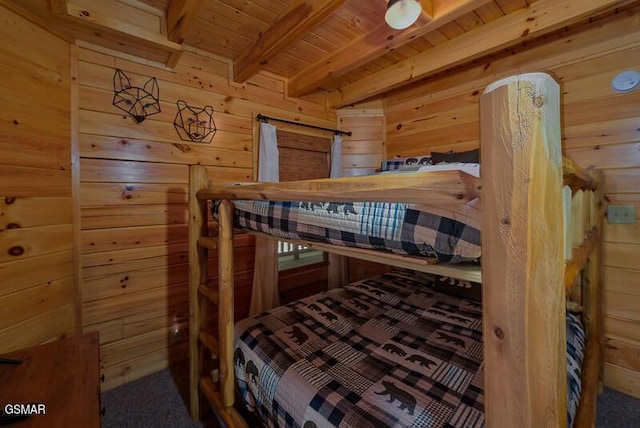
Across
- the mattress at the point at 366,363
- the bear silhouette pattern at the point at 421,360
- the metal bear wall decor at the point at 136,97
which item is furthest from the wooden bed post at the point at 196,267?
the bear silhouette pattern at the point at 421,360

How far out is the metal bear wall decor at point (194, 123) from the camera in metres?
1.96

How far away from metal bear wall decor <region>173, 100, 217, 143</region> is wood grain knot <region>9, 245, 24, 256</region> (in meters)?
1.08

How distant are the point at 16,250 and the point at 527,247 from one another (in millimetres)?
2076

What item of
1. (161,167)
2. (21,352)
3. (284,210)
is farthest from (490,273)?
(161,167)

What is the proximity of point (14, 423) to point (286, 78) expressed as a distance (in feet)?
8.71

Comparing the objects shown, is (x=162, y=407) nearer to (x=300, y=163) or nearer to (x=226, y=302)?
(x=226, y=302)

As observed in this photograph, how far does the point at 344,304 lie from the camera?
A: 1.64 metres

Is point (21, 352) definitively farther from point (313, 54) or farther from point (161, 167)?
point (313, 54)

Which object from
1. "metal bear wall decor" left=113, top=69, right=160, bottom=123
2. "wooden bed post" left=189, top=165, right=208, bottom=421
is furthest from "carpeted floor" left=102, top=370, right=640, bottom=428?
"metal bear wall decor" left=113, top=69, right=160, bottom=123

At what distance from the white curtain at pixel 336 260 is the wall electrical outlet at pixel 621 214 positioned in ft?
6.57

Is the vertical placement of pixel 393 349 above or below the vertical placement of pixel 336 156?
below

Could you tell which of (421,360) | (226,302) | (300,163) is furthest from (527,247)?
(300,163)

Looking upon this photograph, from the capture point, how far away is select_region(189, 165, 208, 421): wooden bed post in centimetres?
148

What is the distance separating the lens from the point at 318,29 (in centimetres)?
186
